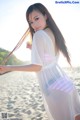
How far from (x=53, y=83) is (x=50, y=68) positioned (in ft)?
0.32

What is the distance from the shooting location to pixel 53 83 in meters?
2.04

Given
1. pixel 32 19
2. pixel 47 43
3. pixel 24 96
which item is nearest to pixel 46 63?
pixel 47 43

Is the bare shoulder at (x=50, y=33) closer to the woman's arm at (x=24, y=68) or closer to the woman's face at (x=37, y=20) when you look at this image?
the woman's face at (x=37, y=20)

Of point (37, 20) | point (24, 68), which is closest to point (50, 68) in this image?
point (24, 68)

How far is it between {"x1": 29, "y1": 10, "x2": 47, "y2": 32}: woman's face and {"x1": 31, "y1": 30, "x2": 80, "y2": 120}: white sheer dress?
0.30 feet

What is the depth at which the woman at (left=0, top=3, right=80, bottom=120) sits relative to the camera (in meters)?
2.00

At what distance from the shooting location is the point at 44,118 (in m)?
3.69

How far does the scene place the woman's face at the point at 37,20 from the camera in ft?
6.89

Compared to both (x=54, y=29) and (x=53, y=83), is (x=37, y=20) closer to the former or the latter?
(x=54, y=29)

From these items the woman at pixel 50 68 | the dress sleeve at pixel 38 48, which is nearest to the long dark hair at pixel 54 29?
the woman at pixel 50 68


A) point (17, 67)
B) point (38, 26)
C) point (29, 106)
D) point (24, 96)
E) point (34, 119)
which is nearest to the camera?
point (17, 67)

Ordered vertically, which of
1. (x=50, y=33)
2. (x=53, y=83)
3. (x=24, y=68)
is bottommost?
(x=53, y=83)

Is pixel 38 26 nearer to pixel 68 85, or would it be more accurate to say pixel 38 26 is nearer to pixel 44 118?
pixel 68 85

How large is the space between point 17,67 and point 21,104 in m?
2.78
